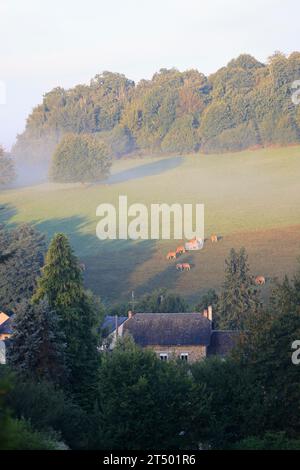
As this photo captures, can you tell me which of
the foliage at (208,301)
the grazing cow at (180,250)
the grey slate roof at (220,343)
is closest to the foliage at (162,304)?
the foliage at (208,301)

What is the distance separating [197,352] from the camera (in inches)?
2105

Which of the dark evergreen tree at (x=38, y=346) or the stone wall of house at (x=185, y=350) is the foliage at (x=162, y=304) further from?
the dark evergreen tree at (x=38, y=346)

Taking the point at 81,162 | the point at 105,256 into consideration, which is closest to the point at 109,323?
the point at 105,256

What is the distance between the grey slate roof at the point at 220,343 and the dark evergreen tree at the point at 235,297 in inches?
156

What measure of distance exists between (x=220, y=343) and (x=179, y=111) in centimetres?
8647

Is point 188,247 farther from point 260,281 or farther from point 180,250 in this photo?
point 260,281

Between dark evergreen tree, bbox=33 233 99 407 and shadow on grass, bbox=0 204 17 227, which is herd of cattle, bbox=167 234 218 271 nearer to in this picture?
shadow on grass, bbox=0 204 17 227

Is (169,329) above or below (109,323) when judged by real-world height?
above

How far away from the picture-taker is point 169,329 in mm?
54781

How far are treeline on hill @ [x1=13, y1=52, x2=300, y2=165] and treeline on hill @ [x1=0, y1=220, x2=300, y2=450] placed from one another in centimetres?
8385

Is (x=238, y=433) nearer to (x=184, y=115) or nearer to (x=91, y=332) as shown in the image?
(x=91, y=332)

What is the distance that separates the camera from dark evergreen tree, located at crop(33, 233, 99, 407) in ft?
123

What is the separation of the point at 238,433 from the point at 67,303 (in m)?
9.23

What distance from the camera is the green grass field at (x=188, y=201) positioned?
2891 inches
